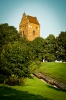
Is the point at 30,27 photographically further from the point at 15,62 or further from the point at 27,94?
the point at 27,94

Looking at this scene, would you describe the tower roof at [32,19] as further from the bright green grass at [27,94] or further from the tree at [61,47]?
the bright green grass at [27,94]

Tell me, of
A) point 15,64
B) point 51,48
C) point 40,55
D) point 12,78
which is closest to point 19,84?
point 12,78

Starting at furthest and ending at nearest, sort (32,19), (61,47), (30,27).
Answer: (32,19), (30,27), (61,47)

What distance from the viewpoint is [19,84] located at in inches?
1518

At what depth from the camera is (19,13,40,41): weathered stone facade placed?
5049 inches

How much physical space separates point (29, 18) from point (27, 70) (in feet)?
336

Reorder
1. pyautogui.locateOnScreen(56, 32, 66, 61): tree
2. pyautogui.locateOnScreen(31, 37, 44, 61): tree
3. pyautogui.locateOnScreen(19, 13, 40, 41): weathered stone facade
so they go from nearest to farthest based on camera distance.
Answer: pyautogui.locateOnScreen(31, 37, 44, 61): tree → pyautogui.locateOnScreen(56, 32, 66, 61): tree → pyautogui.locateOnScreen(19, 13, 40, 41): weathered stone facade

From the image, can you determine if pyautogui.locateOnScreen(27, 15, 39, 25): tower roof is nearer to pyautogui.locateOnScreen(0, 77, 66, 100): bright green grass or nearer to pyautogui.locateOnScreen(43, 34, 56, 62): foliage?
pyautogui.locateOnScreen(43, 34, 56, 62): foliage

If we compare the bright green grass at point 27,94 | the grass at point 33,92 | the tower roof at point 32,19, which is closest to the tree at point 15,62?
the grass at point 33,92

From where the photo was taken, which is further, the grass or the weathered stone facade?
the weathered stone facade

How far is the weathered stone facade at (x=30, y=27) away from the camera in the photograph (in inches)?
5049

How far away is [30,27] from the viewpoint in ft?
428

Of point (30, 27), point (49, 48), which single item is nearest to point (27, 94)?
point (49, 48)

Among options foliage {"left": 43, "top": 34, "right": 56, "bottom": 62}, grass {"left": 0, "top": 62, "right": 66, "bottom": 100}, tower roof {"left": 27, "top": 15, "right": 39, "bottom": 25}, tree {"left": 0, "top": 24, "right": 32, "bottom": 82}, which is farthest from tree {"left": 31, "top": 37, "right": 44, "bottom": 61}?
tree {"left": 0, "top": 24, "right": 32, "bottom": 82}
